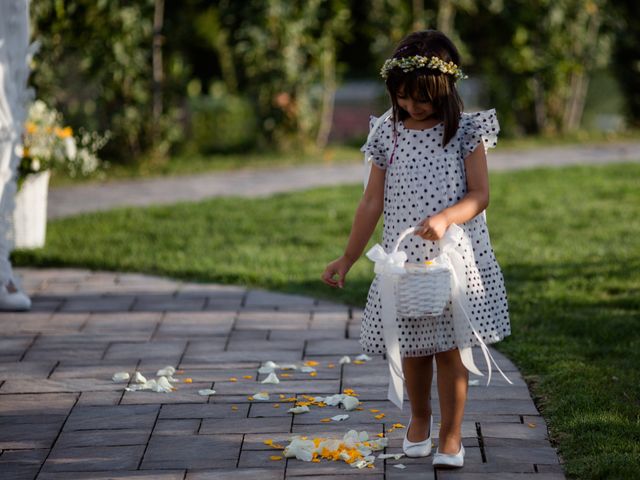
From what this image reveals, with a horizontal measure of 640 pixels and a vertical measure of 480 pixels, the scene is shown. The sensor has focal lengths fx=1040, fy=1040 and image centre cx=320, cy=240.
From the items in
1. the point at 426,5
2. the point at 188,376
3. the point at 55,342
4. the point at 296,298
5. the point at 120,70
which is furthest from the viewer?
the point at 426,5

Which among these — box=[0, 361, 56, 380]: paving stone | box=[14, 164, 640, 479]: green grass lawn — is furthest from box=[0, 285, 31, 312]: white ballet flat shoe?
box=[14, 164, 640, 479]: green grass lawn

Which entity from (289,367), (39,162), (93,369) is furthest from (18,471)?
(39,162)

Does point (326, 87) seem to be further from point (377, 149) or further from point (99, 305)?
point (377, 149)

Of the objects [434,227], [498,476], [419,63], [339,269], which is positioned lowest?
[498,476]

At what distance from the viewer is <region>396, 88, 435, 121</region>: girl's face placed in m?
2.90

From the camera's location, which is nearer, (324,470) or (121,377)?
(324,470)

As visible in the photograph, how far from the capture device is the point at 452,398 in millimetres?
2992

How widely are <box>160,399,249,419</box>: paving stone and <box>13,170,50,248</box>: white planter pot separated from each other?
8.82 ft

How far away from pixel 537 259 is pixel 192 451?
118 inches

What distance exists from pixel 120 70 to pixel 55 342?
191 inches

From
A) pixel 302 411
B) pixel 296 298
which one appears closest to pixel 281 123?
pixel 296 298

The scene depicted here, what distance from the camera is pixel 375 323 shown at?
10.1ft

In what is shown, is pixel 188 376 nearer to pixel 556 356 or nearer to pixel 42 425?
pixel 42 425

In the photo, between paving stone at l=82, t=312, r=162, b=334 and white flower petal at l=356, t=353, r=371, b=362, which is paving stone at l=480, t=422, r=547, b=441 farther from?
paving stone at l=82, t=312, r=162, b=334
